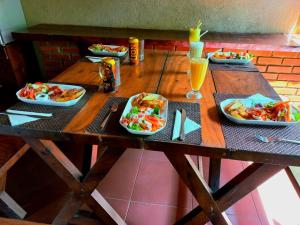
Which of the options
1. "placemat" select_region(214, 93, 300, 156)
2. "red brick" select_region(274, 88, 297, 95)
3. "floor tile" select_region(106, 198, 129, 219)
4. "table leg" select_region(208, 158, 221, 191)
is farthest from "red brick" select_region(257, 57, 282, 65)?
"floor tile" select_region(106, 198, 129, 219)

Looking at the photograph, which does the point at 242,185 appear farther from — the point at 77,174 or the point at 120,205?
the point at 120,205

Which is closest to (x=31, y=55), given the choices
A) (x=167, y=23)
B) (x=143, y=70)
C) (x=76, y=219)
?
(x=167, y=23)

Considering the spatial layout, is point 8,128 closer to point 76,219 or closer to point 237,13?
point 76,219

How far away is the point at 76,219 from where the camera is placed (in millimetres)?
1283

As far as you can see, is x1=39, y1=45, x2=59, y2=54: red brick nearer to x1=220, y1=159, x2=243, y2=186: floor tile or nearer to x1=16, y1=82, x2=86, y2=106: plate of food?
x1=16, y1=82, x2=86, y2=106: plate of food

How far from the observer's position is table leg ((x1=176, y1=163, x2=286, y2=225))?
2.68ft

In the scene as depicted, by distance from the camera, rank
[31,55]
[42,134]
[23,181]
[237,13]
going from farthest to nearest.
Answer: [31,55]
[237,13]
[23,181]
[42,134]

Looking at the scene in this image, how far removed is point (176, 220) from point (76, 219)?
1.85 feet

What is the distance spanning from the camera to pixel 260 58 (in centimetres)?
205

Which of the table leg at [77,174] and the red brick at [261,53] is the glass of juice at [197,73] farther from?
the red brick at [261,53]

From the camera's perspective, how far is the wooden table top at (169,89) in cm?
72

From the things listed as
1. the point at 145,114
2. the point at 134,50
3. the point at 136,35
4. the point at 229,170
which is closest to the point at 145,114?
the point at 145,114

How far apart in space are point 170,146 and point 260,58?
5.64ft

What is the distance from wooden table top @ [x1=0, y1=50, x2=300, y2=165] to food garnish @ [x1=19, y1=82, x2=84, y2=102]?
0.07 m
